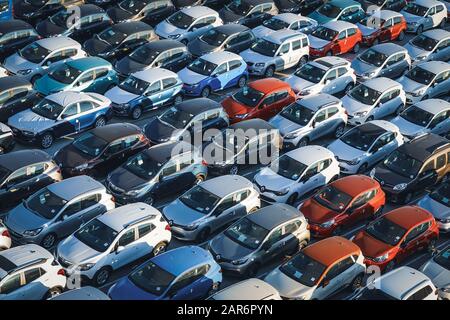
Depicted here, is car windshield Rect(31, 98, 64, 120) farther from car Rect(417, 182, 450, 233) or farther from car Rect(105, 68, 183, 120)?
car Rect(417, 182, 450, 233)

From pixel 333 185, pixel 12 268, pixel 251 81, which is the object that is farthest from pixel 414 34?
pixel 12 268

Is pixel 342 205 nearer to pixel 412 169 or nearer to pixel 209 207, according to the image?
pixel 412 169

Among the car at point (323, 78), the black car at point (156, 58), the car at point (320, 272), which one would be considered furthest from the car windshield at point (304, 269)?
the black car at point (156, 58)

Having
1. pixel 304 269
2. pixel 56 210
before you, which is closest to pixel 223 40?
pixel 56 210

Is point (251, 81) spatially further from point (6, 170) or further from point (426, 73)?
point (6, 170)

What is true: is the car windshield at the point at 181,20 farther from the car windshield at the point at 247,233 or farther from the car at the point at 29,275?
the car at the point at 29,275

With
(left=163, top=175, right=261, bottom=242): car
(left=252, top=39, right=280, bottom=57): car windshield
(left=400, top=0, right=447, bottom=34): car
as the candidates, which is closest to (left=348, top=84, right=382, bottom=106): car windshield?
(left=252, top=39, right=280, bottom=57): car windshield
